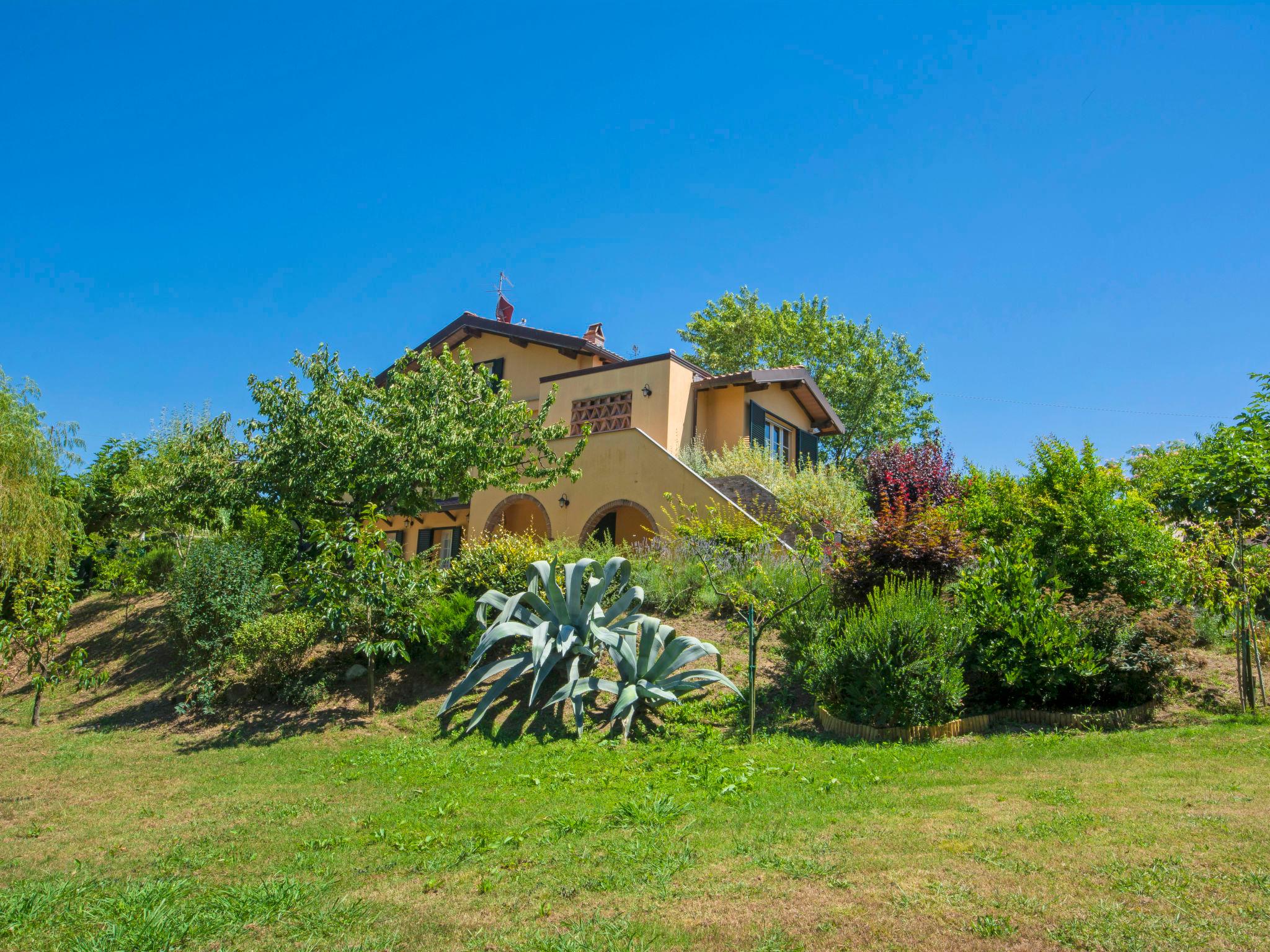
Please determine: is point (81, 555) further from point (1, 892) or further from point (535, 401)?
point (1, 892)

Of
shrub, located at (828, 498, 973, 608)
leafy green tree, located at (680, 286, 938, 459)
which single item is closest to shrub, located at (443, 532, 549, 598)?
shrub, located at (828, 498, 973, 608)

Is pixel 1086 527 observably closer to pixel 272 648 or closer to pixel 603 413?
pixel 272 648

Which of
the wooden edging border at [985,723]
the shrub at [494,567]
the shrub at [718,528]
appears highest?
the shrub at [718,528]

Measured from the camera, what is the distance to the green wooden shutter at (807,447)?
23.6 meters

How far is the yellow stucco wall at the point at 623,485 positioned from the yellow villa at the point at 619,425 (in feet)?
0.08

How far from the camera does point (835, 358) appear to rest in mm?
32969

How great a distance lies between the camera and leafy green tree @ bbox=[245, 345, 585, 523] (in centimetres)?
1480

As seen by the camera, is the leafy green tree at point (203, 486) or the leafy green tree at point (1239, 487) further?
the leafy green tree at point (203, 486)

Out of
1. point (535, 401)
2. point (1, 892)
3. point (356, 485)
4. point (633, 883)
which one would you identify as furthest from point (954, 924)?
point (535, 401)

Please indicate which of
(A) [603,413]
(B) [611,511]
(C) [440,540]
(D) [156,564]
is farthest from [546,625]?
(D) [156,564]

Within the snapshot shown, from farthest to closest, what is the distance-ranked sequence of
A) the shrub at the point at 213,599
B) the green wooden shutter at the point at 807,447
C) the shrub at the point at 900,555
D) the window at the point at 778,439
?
1. the green wooden shutter at the point at 807,447
2. the window at the point at 778,439
3. the shrub at the point at 213,599
4. the shrub at the point at 900,555

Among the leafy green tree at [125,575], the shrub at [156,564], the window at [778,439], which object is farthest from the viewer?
the window at [778,439]

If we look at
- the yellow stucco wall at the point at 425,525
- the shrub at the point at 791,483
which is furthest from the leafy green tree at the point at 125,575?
the shrub at the point at 791,483

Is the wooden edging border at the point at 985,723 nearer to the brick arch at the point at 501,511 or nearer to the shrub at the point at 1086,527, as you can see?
the shrub at the point at 1086,527
